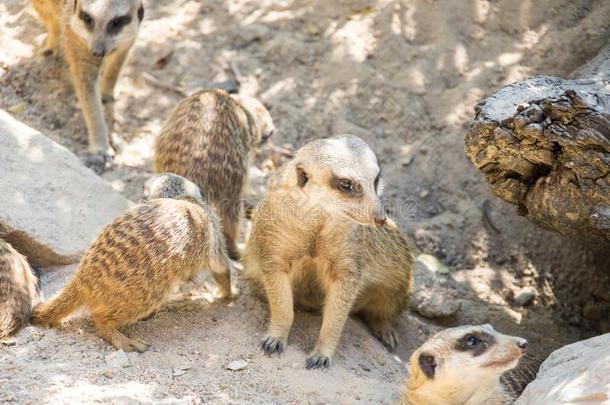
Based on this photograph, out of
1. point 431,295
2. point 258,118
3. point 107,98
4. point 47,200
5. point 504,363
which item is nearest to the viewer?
point 504,363

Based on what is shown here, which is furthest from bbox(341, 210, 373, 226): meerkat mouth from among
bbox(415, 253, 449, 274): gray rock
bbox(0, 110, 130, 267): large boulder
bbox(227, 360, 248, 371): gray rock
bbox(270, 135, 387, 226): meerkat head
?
bbox(415, 253, 449, 274): gray rock

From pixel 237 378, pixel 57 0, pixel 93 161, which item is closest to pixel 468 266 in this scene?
pixel 237 378

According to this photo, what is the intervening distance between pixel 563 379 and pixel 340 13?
11.0 ft

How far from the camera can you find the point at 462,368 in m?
3.00

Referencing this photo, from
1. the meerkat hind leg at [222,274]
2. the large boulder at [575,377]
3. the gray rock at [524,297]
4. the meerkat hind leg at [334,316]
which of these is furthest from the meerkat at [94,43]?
the large boulder at [575,377]

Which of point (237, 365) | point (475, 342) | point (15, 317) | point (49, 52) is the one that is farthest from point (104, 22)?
point (475, 342)

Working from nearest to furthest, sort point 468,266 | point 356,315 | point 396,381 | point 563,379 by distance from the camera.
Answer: point 563,379
point 396,381
point 356,315
point 468,266

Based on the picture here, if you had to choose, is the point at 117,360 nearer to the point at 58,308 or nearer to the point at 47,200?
the point at 58,308

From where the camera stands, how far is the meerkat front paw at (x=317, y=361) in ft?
11.4

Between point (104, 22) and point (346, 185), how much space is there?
7.23ft

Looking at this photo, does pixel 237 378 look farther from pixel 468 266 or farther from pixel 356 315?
pixel 468 266

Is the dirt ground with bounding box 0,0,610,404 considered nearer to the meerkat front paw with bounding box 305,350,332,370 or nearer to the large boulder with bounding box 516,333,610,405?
the meerkat front paw with bounding box 305,350,332,370

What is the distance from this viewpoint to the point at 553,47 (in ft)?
16.3

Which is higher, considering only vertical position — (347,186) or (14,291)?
(347,186)
